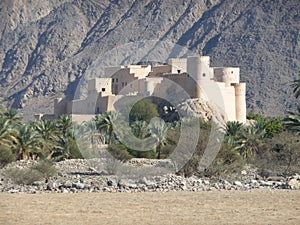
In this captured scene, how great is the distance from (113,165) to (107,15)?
132 meters

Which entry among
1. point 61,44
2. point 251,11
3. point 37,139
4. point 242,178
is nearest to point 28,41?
point 61,44

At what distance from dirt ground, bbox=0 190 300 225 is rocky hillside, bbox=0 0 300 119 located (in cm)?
8152

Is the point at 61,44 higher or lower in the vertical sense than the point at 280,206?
higher

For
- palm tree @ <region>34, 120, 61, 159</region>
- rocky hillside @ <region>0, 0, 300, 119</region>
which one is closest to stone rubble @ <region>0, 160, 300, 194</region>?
palm tree @ <region>34, 120, 61, 159</region>

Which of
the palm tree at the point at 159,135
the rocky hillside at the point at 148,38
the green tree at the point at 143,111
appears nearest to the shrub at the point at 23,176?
the palm tree at the point at 159,135

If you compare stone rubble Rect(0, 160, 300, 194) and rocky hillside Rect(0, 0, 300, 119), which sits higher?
rocky hillside Rect(0, 0, 300, 119)

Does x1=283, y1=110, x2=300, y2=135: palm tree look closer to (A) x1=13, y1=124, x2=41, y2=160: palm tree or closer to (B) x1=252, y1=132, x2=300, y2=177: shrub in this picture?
(B) x1=252, y1=132, x2=300, y2=177: shrub

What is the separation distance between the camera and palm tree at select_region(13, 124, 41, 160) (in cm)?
4612

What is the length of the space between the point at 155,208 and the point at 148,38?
128 meters

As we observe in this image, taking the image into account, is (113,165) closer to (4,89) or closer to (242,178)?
(242,178)

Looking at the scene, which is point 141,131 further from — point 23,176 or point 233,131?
point 23,176

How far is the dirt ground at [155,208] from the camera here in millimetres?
22562

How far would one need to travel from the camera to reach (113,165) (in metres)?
42.1

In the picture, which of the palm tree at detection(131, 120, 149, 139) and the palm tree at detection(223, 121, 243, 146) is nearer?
the palm tree at detection(223, 121, 243, 146)
